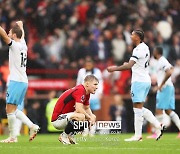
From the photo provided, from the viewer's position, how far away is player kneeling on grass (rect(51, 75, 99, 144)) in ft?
46.6

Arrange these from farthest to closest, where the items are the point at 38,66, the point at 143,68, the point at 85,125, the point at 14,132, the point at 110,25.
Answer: the point at 110,25 < the point at 38,66 < the point at 143,68 < the point at 14,132 < the point at 85,125

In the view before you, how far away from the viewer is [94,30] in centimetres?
2856

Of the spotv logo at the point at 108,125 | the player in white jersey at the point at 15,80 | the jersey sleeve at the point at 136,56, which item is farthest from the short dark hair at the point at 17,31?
the spotv logo at the point at 108,125

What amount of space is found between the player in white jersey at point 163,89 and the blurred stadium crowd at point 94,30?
17.1ft

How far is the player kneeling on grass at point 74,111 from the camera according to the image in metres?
14.2

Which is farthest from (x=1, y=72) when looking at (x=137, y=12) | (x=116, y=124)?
(x=116, y=124)

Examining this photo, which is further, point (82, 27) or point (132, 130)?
point (82, 27)

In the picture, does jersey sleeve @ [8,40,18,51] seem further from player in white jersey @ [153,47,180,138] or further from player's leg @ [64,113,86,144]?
player in white jersey @ [153,47,180,138]

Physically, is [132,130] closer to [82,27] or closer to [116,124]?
[82,27]

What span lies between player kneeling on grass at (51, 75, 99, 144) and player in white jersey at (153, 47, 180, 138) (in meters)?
4.58

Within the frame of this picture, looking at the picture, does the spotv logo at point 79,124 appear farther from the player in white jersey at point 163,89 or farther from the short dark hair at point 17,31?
the player in white jersey at point 163,89

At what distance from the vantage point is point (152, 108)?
950 inches

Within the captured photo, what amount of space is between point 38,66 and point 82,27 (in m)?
2.89

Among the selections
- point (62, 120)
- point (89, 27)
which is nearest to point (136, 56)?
point (62, 120)
